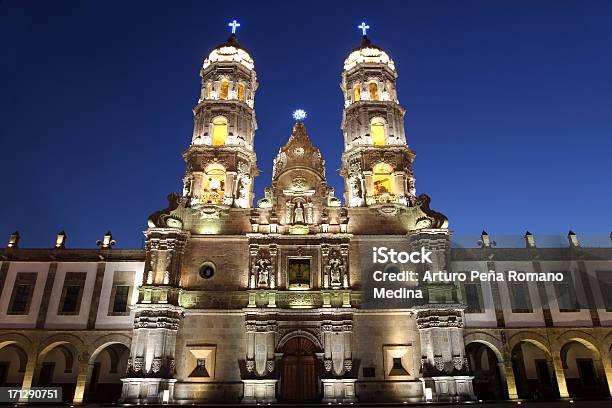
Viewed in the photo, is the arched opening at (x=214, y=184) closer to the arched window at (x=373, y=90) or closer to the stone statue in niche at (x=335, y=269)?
the stone statue in niche at (x=335, y=269)

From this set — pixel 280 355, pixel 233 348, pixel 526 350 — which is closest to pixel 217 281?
pixel 233 348

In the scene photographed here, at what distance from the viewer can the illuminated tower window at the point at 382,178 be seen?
3794 cm

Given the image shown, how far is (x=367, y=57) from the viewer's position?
43344 mm

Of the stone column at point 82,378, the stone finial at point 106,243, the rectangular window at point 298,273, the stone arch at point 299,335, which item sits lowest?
the stone column at point 82,378

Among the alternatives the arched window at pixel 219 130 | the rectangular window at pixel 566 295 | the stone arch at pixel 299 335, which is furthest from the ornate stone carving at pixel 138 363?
the rectangular window at pixel 566 295

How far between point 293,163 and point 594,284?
25261 mm

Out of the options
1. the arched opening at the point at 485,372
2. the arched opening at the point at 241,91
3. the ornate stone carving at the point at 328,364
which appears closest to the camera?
the ornate stone carving at the point at 328,364

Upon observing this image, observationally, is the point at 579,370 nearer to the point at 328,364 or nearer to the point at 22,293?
the point at 328,364

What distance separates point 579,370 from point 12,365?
145 ft

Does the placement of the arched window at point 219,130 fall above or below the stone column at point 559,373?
above

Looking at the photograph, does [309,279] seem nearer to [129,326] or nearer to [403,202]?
[403,202]

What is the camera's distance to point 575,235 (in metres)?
37.3

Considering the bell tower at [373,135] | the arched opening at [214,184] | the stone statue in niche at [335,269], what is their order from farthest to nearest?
the bell tower at [373,135] < the arched opening at [214,184] < the stone statue in niche at [335,269]

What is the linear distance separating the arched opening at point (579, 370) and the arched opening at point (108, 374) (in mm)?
34926
